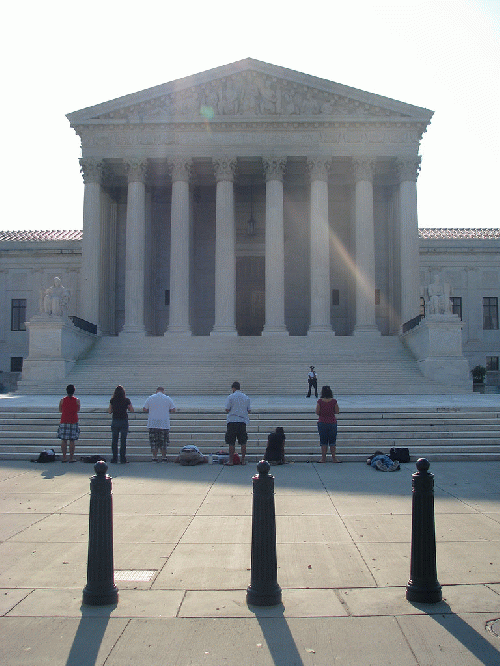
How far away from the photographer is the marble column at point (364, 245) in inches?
1613

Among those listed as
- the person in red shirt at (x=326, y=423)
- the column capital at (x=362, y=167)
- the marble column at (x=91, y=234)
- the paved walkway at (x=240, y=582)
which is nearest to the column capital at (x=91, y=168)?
the marble column at (x=91, y=234)

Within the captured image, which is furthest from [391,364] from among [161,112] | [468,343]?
[161,112]

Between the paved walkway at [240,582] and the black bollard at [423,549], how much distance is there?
144 mm

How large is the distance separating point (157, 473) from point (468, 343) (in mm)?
41105

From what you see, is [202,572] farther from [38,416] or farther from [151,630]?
[38,416]

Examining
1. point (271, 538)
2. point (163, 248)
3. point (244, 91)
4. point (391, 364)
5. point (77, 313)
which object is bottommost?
point (271, 538)

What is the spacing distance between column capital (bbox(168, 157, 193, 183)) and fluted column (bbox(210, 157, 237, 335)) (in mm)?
1815

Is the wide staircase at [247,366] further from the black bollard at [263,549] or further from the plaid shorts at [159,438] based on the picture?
the black bollard at [263,549]

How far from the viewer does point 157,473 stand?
45.8ft

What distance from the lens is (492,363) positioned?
1972 inches

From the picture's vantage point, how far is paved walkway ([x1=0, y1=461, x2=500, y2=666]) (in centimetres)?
512

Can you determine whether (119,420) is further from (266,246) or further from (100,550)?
(266,246)

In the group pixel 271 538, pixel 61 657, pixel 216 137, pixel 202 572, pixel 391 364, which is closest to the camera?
pixel 61 657

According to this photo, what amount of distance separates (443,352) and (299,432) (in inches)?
683
